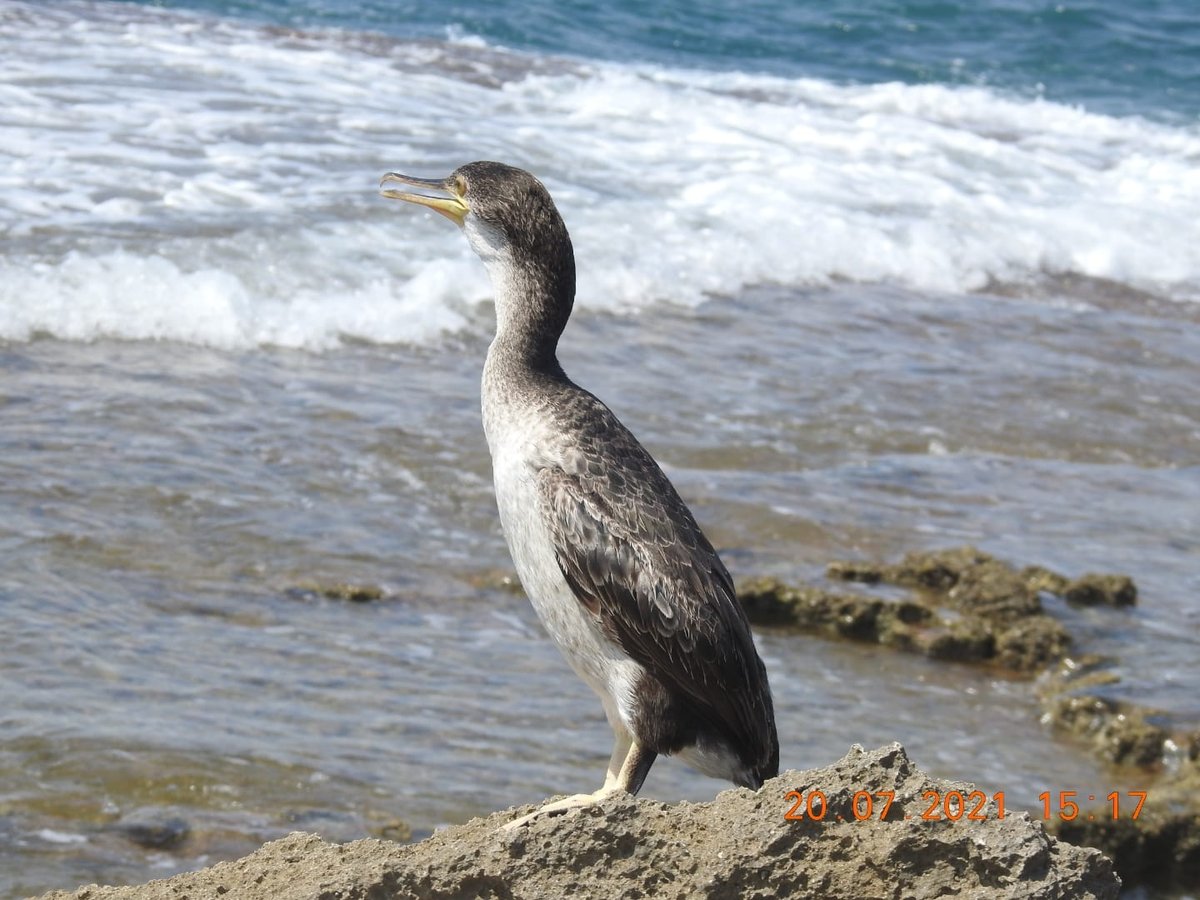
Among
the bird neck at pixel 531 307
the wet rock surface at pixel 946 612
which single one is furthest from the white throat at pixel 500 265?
the wet rock surface at pixel 946 612

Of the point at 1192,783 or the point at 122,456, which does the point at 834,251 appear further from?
the point at 1192,783

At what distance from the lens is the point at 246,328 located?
33.0 ft

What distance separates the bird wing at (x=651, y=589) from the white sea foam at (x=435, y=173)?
6.18m

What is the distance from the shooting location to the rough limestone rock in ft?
9.96

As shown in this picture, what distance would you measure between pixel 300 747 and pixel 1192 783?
3067 mm

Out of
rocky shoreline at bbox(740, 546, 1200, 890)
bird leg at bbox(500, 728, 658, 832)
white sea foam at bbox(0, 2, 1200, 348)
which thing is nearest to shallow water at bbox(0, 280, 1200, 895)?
rocky shoreline at bbox(740, 546, 1200, 890)

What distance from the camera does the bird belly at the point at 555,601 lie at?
13.3 ft

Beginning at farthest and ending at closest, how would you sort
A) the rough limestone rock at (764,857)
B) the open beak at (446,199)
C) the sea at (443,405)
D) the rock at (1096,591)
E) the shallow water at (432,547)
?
the rock at (1096,591)
the sea at (443,405)
the shallow water at (432,547)
the open beak at (446,199)
the rough limestone rock at (764,857)

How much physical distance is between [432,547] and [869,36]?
21083 mm

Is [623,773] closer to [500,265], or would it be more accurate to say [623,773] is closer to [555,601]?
[555,601]

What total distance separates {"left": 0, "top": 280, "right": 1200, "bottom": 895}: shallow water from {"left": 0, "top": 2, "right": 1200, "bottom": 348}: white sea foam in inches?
28.9

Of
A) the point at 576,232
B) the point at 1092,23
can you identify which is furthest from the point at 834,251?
the point at 1092,23

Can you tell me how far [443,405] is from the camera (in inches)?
364

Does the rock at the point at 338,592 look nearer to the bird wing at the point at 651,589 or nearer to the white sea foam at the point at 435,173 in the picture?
the bird wing at the point at 651,589
